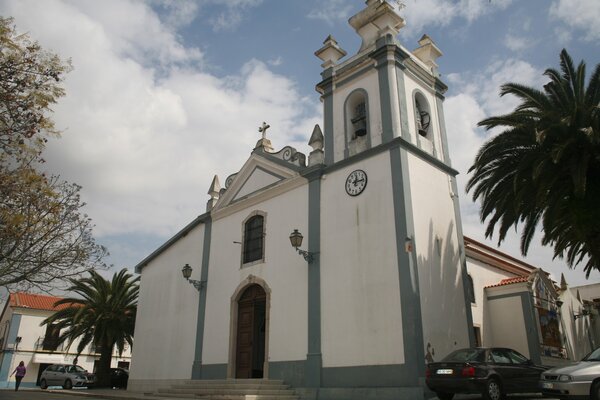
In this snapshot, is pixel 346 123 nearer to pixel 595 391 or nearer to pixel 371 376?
pixel 371 376

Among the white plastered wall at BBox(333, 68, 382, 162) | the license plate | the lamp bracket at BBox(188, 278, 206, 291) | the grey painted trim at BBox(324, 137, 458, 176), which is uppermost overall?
the white plastered wall at BBox(333, 68, 382, 162)

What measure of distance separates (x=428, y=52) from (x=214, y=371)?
13834 millimetres

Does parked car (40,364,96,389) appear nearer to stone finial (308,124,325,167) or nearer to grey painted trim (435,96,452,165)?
stone finial (308,124,325,167)

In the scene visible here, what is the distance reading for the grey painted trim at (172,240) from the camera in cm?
2103

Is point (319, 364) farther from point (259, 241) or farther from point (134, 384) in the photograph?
point (134, 384)

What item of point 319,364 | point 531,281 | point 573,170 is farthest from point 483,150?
point 319,364

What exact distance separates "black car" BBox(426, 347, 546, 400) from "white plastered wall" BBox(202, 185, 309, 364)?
5.11 metres

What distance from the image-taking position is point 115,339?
25.8 metres

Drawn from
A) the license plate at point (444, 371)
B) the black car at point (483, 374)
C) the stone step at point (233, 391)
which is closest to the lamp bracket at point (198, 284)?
the stone step at point (233, 391)

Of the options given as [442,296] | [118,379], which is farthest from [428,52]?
[118,379]

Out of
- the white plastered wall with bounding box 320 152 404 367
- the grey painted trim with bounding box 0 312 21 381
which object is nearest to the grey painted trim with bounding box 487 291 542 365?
the white plastered wall with bounding box 320 152 404 367

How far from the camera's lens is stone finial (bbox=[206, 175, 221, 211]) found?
21058 millimetres

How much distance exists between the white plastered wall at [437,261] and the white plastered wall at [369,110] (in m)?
1.64

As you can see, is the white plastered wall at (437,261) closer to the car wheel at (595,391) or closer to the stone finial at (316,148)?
the stone finial at (316,148)
